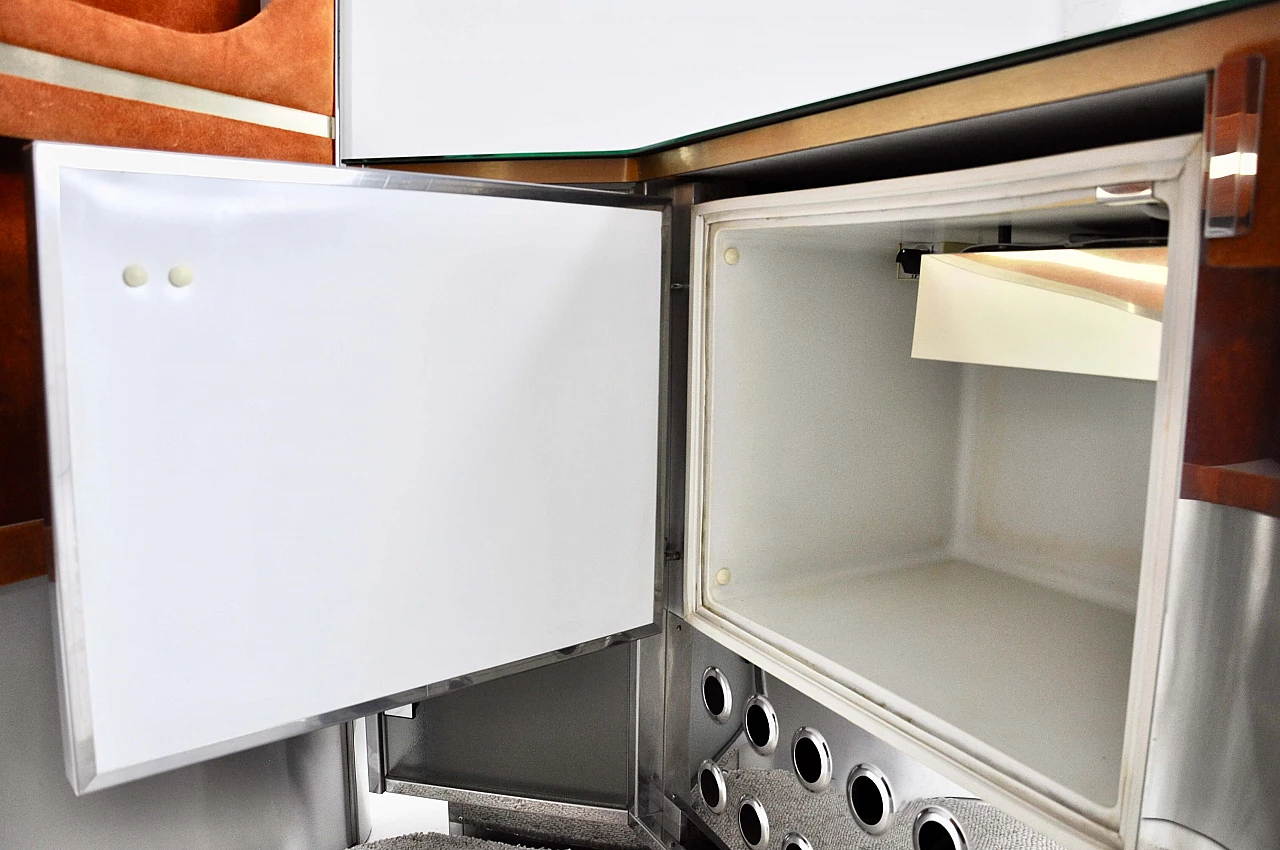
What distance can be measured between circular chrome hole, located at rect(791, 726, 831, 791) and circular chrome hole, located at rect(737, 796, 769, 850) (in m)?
0.09

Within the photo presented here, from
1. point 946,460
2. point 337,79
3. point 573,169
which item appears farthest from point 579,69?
point 946,460

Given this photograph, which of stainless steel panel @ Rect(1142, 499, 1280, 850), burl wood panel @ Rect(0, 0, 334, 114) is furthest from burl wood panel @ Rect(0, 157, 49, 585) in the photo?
stainless steel panel @ Rect(1142, 499, 1280, 850)

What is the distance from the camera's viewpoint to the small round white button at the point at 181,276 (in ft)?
2.04

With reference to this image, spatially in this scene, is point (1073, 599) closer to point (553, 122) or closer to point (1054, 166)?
point (1054, 166)

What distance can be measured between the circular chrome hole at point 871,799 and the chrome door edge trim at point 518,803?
1.16 feet

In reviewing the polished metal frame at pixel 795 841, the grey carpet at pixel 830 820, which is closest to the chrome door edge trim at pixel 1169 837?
the grey carpet at pixel 830 820

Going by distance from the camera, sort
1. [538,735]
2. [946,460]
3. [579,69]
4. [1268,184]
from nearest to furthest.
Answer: [1268,184]
[538,735]
[946,460]
[579,69]

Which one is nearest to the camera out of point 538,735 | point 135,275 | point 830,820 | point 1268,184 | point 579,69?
point 1268,184

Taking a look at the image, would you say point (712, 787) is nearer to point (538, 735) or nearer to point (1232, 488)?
point (538, 735)

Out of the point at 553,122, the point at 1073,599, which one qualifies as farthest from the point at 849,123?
the point at 553,122

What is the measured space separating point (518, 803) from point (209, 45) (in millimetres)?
1026

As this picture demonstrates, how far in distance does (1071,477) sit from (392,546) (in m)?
0.82

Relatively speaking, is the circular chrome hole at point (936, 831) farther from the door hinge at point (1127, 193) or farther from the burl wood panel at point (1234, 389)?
the door hinge at point (1127, 193)

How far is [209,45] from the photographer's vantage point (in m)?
1.06
